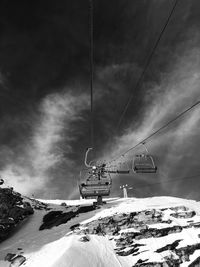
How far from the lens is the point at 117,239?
121 feet

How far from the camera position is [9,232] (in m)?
52.3

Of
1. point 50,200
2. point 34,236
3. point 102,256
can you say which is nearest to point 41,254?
point 102,256

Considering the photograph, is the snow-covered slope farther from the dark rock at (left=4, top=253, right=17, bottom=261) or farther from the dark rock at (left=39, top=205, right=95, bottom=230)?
the dark rock at (left=4, top=253, right=17, bottom=261)

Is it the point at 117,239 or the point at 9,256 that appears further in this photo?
the point at 117,239

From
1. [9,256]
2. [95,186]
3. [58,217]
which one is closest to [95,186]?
[95,186]

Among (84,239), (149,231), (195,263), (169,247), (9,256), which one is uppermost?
(149,231)

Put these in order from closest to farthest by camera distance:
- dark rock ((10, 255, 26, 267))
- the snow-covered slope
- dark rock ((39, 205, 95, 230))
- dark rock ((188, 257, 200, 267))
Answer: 1. dark rock ((188, 257, 200, 267))
2. the snow-covered slope
3. dark rock ((10, 255, 26, 267))
4. dark rock ((39, 205, 95, 230))

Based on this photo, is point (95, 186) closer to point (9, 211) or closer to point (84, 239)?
point (84, 239)

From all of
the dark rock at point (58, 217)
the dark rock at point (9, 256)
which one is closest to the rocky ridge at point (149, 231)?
the dark rock at point (58, 217)

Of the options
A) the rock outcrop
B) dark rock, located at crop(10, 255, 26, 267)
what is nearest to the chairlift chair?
dark rock, located at crop(10, 255, 26, 267)

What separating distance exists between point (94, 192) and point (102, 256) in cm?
782

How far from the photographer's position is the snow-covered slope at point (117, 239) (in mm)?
30172

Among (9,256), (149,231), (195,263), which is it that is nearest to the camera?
(195,263)

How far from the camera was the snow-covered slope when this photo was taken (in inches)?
1188
